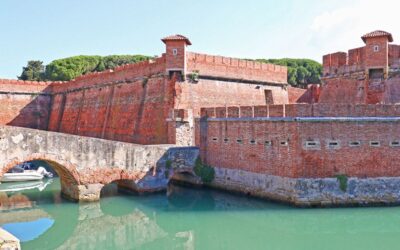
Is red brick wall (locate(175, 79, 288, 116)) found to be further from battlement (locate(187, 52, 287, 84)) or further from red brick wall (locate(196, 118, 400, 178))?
red brick wall (locate(196, 118, 400, 178))

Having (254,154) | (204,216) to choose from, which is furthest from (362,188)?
(204,216)

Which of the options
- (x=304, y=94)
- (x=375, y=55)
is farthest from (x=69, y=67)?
(x=375, y=55)

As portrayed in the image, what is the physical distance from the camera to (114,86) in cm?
2366

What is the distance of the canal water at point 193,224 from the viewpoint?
10.2 metres

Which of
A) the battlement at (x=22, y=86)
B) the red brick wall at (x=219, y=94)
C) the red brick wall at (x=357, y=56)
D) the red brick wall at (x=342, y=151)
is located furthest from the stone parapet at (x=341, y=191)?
the battlement at (x=22, y=86)

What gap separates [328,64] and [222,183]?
8759 millimetres

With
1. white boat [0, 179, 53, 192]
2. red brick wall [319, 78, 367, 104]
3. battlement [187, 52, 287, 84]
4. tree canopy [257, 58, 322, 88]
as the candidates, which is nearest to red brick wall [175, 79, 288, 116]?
battlement [187, 52, 287, 84]

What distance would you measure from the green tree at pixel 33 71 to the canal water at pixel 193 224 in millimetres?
32771

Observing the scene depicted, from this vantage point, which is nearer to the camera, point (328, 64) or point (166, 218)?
point (166, 218)

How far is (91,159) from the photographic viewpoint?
44.2ft

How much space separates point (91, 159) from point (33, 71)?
3593cm

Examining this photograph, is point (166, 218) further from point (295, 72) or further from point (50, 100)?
point (295, 72)

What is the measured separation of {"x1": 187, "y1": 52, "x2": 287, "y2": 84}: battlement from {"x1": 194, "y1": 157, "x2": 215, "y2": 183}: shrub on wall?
16.9 ft

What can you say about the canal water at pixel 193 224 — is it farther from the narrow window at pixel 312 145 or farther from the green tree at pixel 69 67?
the green tree at pixel 69 67
